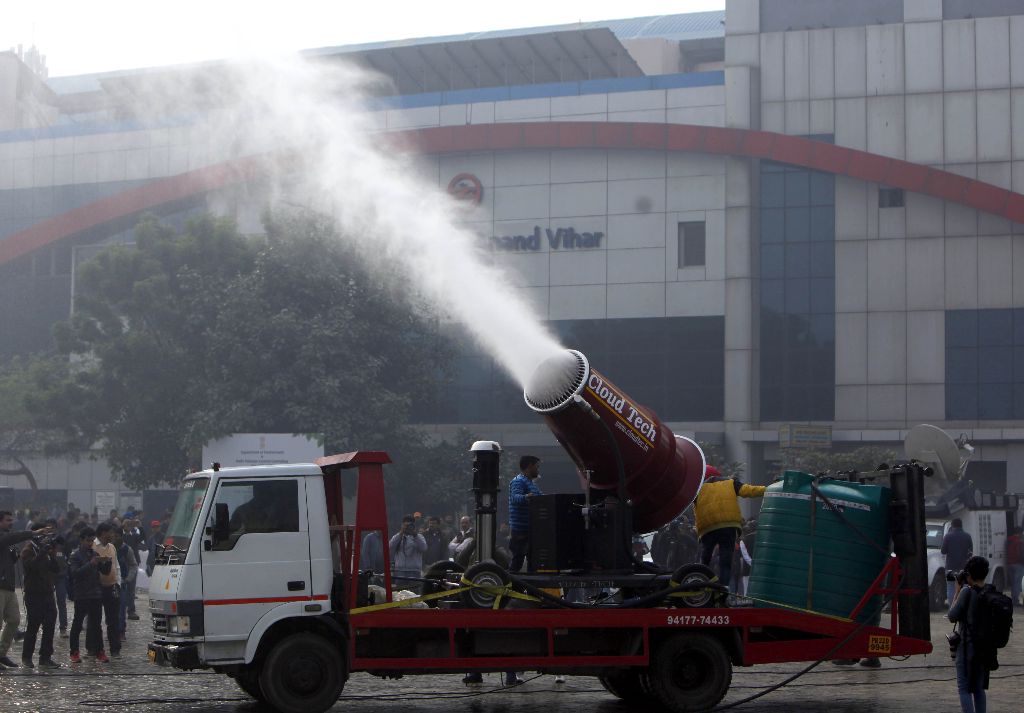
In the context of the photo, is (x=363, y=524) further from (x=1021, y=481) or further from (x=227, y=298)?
(x=1021, y=481)

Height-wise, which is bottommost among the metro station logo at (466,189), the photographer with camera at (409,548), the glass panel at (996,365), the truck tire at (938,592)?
the truck tire at (938,592)

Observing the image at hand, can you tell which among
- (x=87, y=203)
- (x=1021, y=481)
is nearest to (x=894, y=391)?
(x=1021, y=481)

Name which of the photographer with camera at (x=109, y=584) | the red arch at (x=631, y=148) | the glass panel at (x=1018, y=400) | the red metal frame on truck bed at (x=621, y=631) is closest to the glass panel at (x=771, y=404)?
the glass panel at (x=1018, y=400)

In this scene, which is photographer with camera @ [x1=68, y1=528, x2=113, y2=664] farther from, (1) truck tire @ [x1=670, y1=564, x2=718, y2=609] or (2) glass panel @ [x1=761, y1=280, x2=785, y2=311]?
(2) glass panel @ [x1=761, y1=280, x2=785, y2=311]

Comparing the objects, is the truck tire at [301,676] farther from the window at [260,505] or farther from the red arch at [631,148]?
the red arch at [631,148]

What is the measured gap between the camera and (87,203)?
57.2 meters

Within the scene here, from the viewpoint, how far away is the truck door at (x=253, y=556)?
476 inches

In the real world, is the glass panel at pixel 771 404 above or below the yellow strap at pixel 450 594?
above

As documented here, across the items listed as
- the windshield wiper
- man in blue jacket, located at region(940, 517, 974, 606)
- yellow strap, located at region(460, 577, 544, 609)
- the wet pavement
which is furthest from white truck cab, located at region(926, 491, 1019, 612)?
the windshield wiper

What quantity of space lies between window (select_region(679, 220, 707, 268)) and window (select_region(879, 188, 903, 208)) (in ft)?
19.4

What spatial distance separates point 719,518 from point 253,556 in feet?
15.6

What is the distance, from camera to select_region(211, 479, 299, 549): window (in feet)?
40.3

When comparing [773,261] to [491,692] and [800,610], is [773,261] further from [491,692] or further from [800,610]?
[800,610]

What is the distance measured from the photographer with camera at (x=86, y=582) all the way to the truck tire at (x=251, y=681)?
524cm
